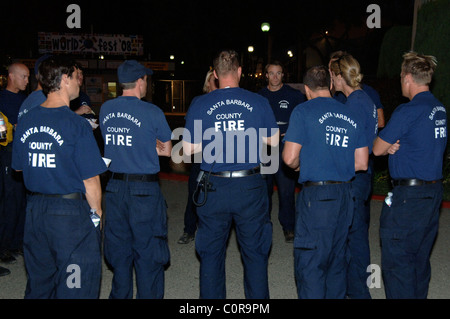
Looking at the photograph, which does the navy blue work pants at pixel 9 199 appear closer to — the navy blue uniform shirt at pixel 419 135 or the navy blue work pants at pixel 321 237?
the navy blue work pants at pixel 321 237

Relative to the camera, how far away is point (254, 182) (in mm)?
4160

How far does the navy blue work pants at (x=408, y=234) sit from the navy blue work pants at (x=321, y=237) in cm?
48

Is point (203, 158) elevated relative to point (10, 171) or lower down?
elevated

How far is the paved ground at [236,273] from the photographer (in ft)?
16.5

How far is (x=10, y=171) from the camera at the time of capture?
573 centimetres

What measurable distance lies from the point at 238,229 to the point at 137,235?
0.91 meters

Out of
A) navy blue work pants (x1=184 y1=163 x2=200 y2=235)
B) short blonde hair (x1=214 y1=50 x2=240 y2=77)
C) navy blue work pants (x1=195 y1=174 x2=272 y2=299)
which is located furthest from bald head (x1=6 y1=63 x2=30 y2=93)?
navy blue work pants (x1=195 y1=174 x2=272 y2=299)

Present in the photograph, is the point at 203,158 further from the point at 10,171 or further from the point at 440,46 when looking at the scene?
the point at 440,46

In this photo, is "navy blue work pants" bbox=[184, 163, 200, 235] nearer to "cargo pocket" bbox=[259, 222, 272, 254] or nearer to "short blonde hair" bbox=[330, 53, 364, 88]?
"cargo pocket" bbox=[259, 222, 272, 254]

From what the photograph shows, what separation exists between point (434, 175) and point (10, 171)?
4757 mm

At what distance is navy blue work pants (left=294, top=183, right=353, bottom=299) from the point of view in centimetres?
382

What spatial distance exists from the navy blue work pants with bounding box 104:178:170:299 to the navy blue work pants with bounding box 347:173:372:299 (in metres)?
1.81
